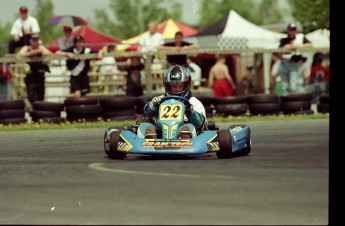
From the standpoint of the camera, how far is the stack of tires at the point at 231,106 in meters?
17.5

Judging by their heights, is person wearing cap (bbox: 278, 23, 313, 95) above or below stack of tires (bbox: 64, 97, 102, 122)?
above

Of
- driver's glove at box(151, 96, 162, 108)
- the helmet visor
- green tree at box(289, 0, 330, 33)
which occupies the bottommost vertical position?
driver's glove at box(151, 96, 162, 108)

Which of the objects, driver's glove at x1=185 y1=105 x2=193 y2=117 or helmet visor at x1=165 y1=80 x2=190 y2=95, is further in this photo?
helmet visor at x1=165 y1=80 x2=190 y2=95

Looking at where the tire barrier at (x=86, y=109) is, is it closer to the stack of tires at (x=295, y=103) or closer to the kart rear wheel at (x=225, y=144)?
the stack of tires at (x=295, y=103)

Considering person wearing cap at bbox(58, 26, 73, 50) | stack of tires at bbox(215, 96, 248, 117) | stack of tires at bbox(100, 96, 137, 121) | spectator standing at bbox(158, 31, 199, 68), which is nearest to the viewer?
stack of tires at bbox(100, 96, 137, 121)

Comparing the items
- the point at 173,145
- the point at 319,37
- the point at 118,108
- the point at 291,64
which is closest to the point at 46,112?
the point at 118,108

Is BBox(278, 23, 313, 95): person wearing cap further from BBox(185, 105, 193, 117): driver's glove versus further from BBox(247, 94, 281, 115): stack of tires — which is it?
BBox(185, 105, 193, 117): driver's glove

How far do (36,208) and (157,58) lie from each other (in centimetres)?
1408

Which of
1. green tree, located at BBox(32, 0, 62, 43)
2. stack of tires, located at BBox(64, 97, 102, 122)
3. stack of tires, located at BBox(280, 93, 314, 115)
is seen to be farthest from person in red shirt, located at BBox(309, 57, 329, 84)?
green tree, located at BBox(32, 0, 62, 43)

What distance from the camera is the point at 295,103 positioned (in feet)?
59.1

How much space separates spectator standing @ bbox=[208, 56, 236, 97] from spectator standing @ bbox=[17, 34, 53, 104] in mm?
3320

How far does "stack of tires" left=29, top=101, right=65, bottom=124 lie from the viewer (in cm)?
1666

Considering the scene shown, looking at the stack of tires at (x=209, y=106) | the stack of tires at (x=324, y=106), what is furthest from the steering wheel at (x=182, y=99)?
the stack of tires at (x=324, y=106)

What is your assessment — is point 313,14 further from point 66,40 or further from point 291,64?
point 66,40
